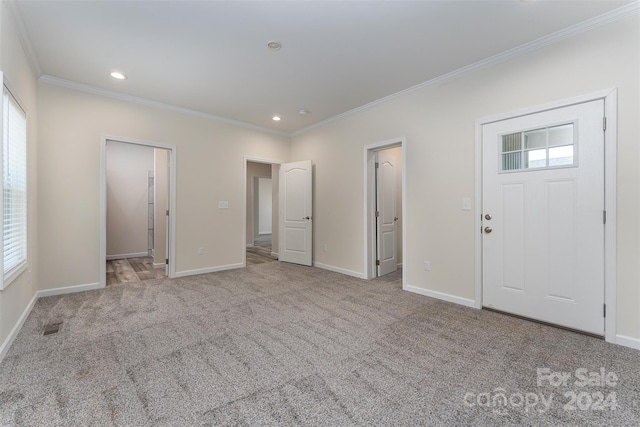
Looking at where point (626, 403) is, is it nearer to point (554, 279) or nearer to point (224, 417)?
point (554, 279)

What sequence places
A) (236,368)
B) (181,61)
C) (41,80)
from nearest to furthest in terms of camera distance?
(236,368)
(181,61)
(41,80)

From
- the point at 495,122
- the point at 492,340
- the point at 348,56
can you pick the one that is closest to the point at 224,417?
the point at 492,340

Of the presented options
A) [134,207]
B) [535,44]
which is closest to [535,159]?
[535,44]

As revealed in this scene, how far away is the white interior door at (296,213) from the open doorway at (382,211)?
1.28 m

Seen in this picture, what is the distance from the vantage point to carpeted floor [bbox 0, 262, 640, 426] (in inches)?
59.5

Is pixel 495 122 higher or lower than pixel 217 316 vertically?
higher

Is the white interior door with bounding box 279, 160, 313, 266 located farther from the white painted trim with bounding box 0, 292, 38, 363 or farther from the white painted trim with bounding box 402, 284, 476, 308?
the white painted trim with bounding box 0, 292, 38, 363

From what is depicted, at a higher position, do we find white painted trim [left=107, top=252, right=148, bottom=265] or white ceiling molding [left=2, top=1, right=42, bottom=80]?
white ceiling molding [left=2, top=1, right=42, bottom=80]

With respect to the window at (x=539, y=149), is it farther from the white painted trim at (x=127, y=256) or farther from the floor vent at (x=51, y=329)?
the white painted trim at (x=127, y=256)

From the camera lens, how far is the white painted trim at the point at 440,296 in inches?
124

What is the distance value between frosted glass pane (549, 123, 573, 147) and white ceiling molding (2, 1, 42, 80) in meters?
4.56

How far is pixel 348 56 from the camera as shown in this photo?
2902 mm

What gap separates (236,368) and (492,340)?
205cm

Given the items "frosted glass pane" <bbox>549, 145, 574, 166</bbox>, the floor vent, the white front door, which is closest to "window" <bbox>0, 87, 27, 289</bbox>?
the floor vent
